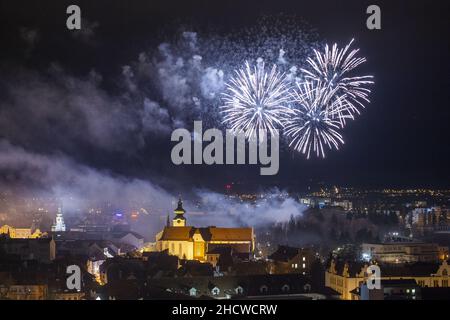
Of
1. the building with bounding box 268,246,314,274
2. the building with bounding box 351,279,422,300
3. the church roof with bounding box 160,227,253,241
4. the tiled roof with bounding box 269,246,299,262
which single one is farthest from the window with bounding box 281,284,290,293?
the church roof with bounding box 160,227,253,241

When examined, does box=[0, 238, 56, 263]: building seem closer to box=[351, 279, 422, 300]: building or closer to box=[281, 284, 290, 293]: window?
box=[281, 284, 290, 293]: window

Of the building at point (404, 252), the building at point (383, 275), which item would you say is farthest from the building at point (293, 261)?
the building at point (404, 252)

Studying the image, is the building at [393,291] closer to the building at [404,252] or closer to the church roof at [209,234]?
the church roof at [209,234]

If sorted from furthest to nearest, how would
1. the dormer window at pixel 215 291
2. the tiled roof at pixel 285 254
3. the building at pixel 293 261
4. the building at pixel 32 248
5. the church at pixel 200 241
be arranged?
the church at pixel 200 241
the building at pixel 32 248
the tiled roof at pixel 285 254
the building at pixel 293 261
the dormer window at pixel 215 291
